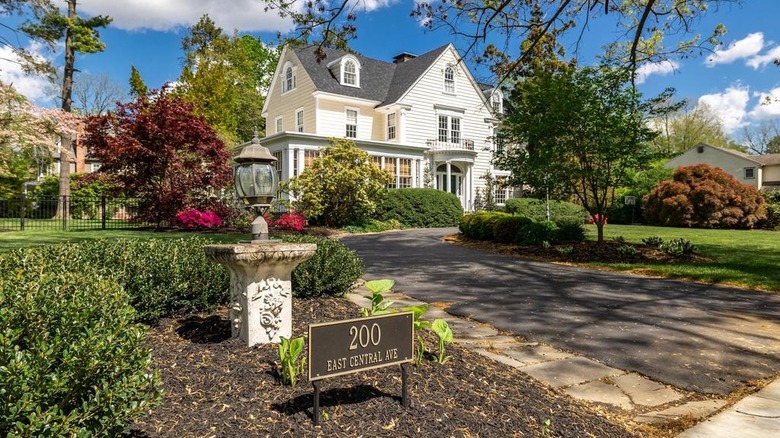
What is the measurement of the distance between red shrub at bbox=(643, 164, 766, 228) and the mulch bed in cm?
2261

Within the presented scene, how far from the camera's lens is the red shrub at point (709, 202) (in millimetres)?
21469

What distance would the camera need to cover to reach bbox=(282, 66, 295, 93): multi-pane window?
25969 mm

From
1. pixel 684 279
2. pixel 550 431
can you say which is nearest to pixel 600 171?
pixel 684 279

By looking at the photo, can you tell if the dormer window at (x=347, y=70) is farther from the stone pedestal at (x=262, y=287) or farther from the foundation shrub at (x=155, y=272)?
the stone pedestal at (x=262, y=287)

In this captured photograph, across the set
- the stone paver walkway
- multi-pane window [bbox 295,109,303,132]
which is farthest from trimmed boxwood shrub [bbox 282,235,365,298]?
multi-pane window [bbox 295,109,303,132]

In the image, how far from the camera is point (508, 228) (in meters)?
13.4

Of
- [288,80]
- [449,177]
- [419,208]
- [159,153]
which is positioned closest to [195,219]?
[159,153]

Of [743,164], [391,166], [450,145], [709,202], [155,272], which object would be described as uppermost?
[743,164]

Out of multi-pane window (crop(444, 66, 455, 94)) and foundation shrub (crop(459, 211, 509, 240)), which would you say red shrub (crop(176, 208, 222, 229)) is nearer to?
foundation shrub (crop(459, 211, 509, 240))

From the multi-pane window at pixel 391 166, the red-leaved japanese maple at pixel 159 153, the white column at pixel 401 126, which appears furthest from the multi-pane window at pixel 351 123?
the red-leaved japanese maple at pixel 159 153

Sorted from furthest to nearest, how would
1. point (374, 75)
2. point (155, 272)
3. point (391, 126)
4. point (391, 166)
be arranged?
point (374, 75) → point (391, 126) → point (391, 166) → point (155, 272)

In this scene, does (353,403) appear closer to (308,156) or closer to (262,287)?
(262,287)

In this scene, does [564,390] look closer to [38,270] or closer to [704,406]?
[704,406]

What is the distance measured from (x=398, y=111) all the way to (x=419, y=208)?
6.30m
